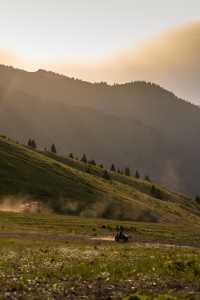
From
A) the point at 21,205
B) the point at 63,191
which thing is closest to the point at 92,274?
the point at 21,205

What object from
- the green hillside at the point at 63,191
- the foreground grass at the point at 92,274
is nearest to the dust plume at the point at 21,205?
the green hillside at the point at 63,191

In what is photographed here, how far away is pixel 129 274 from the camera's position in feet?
106

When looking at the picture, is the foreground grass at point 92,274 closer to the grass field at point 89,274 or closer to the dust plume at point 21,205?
the grass field at point 89,274

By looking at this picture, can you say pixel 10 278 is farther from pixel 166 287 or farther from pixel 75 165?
pixel 75 165

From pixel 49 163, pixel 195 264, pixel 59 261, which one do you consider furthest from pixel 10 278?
pixel 49 163

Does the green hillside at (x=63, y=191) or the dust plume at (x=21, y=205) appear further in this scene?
the green hillside at (x=63, y=191)

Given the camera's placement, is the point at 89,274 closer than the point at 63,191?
Yes

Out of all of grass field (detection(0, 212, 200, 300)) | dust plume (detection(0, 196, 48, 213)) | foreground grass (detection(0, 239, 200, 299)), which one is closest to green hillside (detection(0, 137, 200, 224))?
dust plume (detection(0, 196, 48, 213))

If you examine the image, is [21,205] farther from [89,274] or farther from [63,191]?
[89,274]

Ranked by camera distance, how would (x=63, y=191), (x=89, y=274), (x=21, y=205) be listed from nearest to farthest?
1. (x=89, y=274)
2. (x=21, y=205)
3. (x=63, y=191)

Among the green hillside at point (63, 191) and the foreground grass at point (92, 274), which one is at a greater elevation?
the green hillside at point (63, 191)

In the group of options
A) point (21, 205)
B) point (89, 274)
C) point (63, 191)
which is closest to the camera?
point (89, 274)

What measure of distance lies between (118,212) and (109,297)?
313 feet

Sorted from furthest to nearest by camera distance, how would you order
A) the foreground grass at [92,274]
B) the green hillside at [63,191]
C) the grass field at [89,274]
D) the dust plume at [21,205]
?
the green hillside at [63,191]
the dust plume at [21,205]
the foreground grass at [92,274]
the grass field at [89,274]
